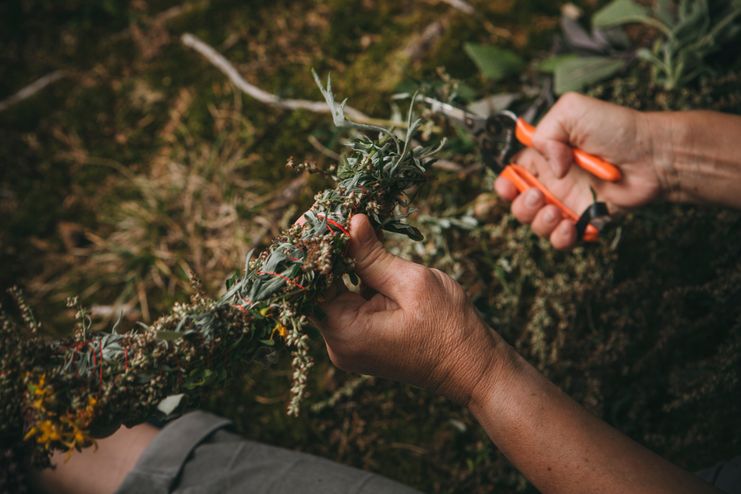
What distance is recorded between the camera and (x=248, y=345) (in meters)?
1.50

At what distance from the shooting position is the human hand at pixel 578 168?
7.27 ft

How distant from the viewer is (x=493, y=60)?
2838 mm

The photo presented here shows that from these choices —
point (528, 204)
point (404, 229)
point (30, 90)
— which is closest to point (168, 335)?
point (404, 229)

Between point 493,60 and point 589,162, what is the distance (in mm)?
915

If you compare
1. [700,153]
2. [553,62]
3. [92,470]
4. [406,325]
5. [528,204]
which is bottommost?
[92,470]

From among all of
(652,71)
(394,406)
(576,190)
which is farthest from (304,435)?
(652,71)

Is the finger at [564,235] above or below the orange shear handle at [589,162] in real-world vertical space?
below

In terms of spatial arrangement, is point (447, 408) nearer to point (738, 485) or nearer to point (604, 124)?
point (738, 485)

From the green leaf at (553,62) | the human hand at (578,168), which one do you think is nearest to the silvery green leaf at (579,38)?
the green leaf at (553,62)

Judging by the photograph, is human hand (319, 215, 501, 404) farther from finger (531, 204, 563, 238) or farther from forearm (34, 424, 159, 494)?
forearm (34, 424, 159, 494)

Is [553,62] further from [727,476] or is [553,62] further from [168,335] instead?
[168,335]

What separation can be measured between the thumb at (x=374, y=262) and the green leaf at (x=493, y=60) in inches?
66.9

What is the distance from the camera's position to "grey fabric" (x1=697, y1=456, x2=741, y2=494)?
5.63 feet

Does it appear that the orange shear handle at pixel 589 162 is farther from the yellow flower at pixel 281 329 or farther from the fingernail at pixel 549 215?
the yellow flower at pixel 281 329
